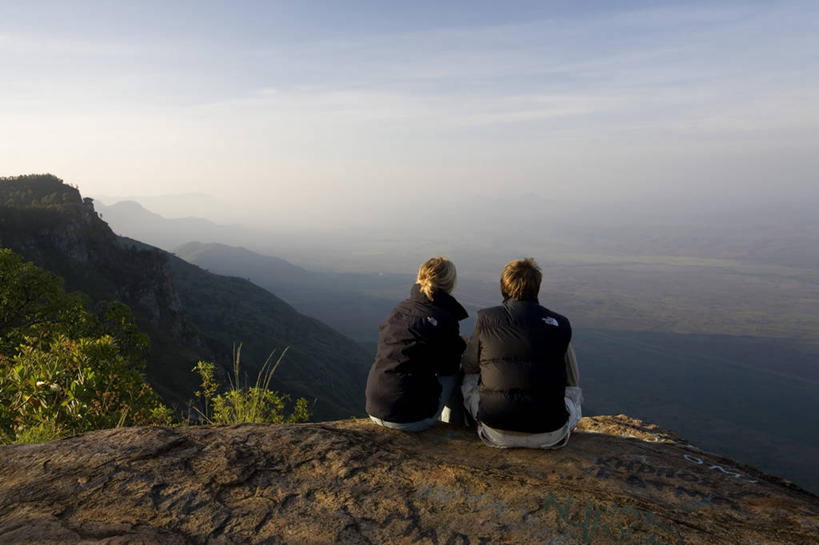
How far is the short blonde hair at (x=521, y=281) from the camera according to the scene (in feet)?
15.6

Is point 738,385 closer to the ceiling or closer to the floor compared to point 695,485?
closer to the floor

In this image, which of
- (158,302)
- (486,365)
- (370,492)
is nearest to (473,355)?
(486,365)

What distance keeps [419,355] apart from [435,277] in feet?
2.86

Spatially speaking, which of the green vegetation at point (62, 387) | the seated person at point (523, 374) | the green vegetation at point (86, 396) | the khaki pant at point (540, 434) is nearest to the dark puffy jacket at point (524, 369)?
the seated person at point (523, 374)

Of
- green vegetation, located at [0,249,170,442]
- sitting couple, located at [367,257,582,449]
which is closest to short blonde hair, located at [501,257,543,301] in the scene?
sitting couple, located at [367,257,582,449]

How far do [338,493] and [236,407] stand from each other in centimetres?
354

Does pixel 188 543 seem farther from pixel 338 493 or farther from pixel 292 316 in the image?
pixel 292 316

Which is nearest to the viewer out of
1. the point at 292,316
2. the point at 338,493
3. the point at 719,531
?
the point at 719,531

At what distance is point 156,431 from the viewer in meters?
4.61

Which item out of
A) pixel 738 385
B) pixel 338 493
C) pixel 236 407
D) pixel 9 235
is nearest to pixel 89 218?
pixel 9 235

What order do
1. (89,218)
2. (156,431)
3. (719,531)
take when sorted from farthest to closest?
(89,218) < (156,431) < (719,531)

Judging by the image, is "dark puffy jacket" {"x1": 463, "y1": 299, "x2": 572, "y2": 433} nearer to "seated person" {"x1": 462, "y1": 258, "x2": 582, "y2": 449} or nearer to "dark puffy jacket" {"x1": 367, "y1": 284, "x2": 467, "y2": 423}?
"seated person" {"x1": 462, "y1": 258, "x2": 582, "y2": 449}

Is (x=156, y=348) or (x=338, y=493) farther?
(x=156, y=348)

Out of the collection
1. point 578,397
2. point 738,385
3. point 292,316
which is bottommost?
point 738,385
